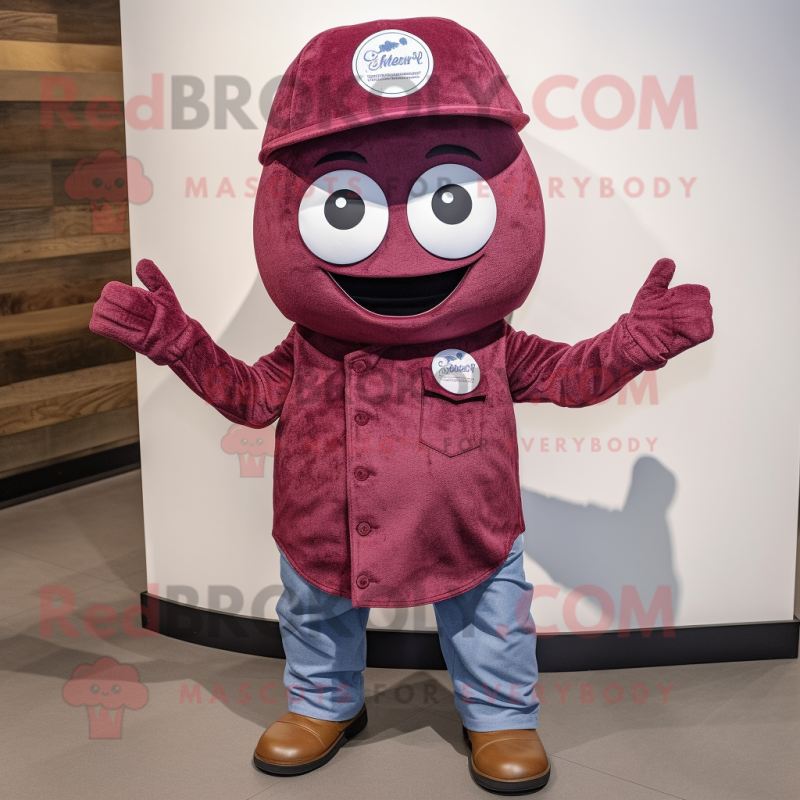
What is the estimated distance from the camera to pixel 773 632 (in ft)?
7.56

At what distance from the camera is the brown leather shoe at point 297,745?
1875 millimetres

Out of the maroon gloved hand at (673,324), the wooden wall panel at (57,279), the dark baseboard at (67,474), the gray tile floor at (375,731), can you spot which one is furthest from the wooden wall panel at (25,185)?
the maroon gloved hand at (673,324)

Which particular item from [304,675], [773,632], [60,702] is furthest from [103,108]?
[773,632]

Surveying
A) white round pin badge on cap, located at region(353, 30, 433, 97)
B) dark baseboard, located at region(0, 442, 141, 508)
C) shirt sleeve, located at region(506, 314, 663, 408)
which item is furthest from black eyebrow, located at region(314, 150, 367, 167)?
dark baseboard, located at region(0, 442, 141, 508)

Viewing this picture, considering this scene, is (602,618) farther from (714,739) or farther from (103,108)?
(103,108)

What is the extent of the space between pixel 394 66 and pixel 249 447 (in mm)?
1045

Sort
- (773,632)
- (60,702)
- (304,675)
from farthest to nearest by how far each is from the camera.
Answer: (773,632)
(60,702)
(304,675)

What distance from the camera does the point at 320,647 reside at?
6.20 ft

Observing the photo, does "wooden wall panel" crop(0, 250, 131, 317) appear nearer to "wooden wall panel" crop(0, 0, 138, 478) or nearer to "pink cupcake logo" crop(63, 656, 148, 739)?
"wooden wall panel" crop(0, 0, 138, 478)

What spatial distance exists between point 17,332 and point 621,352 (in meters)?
2.57

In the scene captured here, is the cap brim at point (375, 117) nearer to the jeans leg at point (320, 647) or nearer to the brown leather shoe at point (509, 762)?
the jeans leg at point (320, 647)

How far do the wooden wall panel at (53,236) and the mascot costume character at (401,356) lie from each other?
80.5 inches

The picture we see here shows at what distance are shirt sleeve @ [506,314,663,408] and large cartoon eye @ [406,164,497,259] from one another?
0.93 ft

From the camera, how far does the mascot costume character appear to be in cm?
161
